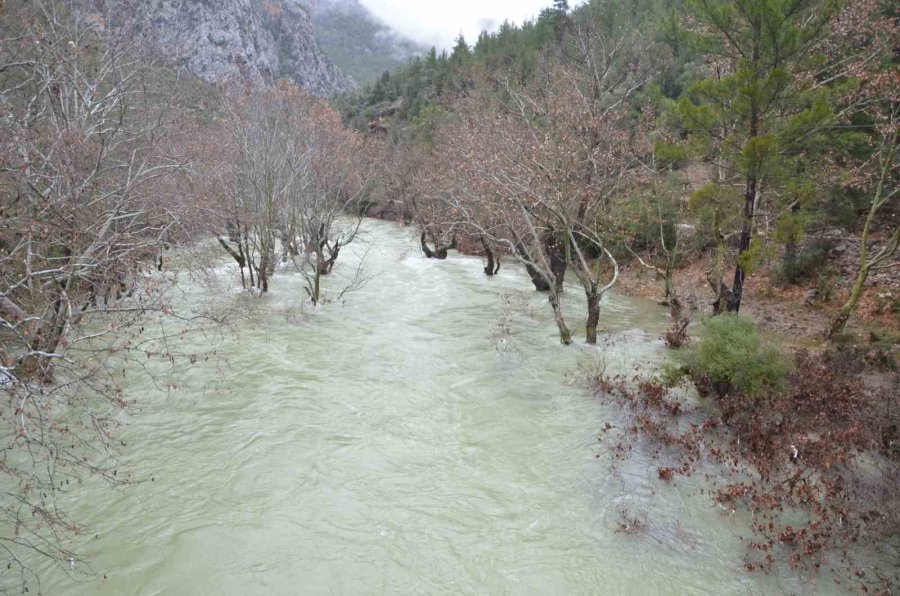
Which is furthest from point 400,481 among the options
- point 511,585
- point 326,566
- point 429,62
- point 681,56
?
point 429,62

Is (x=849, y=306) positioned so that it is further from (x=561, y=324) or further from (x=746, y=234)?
(x=561, y=324)

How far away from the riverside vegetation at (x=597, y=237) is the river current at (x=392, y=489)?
1.47 feet

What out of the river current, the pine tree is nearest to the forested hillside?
the pine tree

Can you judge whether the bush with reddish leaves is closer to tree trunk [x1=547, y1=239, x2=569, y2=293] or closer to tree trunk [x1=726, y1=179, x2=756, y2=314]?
tree trunk [x1=726, y1=179, x2=756, y2=314]

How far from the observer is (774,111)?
1178 cm

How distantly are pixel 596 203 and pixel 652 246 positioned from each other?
31.3 ft

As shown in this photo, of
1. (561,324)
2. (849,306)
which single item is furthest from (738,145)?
(561,324)

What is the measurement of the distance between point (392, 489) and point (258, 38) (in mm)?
113098

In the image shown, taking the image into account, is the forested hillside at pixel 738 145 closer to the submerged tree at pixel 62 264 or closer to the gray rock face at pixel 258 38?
the submerged tree at pixel 62 264

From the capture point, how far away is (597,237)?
1320 centimetres

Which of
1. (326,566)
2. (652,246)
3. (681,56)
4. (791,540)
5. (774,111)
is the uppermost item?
(681,56)

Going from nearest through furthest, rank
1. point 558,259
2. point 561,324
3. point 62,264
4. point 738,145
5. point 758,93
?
point 62,264 < point 758,93 < point 738,145 < point 561,324 < point 558,259

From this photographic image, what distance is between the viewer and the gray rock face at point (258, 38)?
59519 mm

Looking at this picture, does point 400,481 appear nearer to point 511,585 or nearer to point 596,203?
point 511,585
